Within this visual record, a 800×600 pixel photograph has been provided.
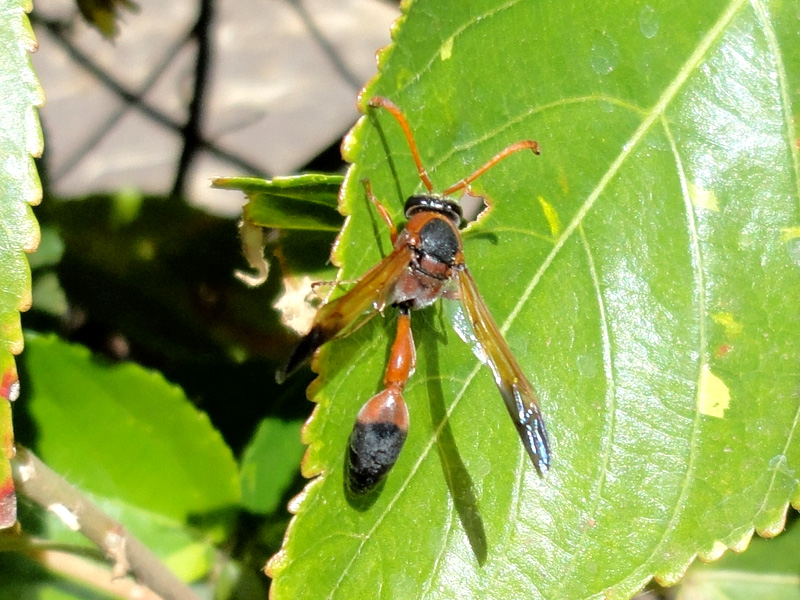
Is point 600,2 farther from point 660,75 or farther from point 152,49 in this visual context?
point 152,49

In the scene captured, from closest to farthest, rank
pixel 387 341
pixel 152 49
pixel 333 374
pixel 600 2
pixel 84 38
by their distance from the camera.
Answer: pixel 600 2 < pixel 333 374 < pixel 387 341 < pixel 84 38 < pixel 152 49

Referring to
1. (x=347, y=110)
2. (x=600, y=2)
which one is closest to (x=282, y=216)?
(x=600, y=2)

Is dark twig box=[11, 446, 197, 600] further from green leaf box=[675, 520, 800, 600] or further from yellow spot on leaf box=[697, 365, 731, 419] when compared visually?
green leaf box=[675, 520, 800, 600]

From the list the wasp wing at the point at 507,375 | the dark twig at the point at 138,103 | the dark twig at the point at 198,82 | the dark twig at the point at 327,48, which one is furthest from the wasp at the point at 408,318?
the dark twig at the point at 327,48

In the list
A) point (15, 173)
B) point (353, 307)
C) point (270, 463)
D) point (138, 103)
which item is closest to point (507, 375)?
point (353, 307)

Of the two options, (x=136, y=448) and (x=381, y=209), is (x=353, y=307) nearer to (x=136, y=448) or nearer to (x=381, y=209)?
(x=381, y=209)

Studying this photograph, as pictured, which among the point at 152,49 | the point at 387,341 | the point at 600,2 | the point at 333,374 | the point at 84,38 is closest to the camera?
the point at 600,2

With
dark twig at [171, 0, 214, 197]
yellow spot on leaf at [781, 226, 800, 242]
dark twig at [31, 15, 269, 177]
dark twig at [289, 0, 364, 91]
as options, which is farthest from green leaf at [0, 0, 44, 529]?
dark twig at [289, 0, 364, 91]
